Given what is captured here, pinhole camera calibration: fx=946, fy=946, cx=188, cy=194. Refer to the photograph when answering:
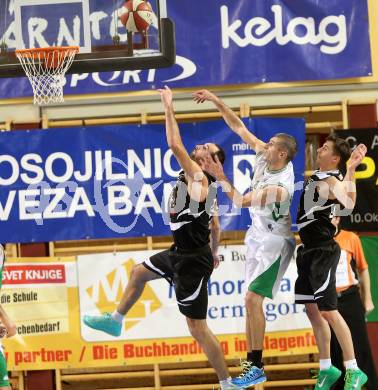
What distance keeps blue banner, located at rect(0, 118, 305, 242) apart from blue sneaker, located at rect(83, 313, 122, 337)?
3.46 ft

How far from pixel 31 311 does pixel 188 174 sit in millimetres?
3140

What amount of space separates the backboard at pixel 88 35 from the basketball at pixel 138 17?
40 millimetres

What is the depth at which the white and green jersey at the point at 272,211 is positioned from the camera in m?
8.83

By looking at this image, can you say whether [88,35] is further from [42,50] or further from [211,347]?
[211,347]

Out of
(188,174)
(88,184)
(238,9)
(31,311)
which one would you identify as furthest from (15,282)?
(238,9)

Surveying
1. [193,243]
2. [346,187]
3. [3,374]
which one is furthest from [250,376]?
[3,374]

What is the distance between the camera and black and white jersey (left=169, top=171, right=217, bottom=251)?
9.09 meters

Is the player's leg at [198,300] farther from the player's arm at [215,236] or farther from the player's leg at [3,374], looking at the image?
the player's leg at [3,374]

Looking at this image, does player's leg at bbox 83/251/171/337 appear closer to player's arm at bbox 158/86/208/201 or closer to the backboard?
player's arm at bbox 158/86/208/201

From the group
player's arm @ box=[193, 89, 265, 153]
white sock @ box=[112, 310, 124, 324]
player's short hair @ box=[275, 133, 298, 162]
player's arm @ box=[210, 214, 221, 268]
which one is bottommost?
white sock @ box=[112, 310, 124, 324]

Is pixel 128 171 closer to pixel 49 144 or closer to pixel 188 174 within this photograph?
pixel 49 144

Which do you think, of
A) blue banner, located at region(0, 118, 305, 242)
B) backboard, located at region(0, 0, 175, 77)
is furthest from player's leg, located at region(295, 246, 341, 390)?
backboard, located at region(0, 0, 175, 77)

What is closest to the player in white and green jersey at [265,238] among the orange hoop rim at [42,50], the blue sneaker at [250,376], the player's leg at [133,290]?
the blue sneaker at [250,376]

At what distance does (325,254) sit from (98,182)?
3.27 m
